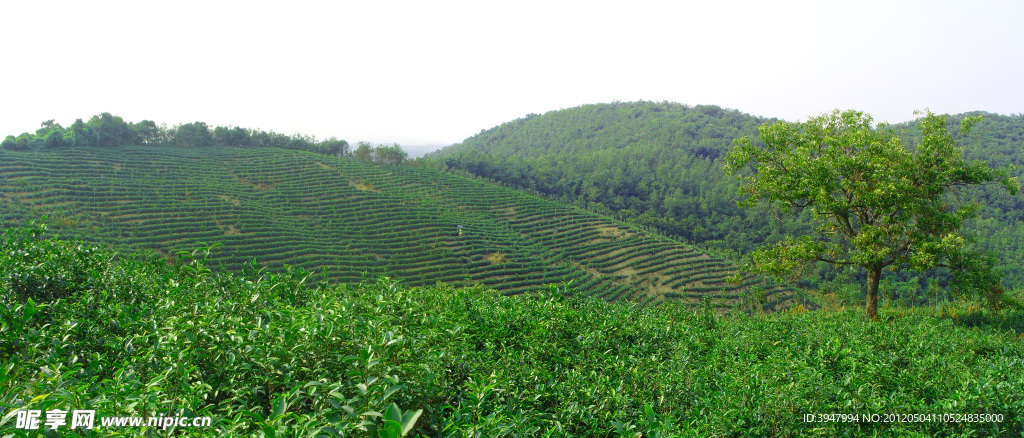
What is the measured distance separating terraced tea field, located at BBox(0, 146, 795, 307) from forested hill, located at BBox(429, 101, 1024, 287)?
1161 centimetres

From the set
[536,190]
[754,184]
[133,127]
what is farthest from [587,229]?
[133,127]

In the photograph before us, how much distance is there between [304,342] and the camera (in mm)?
2396

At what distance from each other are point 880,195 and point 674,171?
72.0 meters

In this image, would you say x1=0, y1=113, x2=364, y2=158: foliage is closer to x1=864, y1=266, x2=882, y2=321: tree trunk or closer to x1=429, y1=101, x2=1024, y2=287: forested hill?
x1=429, y1=101, x2=1024, y2=287: forested hill

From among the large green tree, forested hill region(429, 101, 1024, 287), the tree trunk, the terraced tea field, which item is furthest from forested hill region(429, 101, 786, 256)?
the tree trunk

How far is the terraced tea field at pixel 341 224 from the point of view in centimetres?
3152

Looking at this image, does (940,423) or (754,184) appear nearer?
(940,423)

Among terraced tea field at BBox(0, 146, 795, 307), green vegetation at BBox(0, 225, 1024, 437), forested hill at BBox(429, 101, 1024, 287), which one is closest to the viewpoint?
green vegetation at BBox(0, 225, 1024, 437)

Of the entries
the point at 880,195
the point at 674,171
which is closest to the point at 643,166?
the point at 674,171

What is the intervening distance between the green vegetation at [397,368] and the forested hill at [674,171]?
70.1ft

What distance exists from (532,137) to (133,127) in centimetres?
9313

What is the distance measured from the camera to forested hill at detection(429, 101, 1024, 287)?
43531mm

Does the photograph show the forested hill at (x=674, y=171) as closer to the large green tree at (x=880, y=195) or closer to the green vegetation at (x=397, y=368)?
the large green tree at (x=880, y=195)

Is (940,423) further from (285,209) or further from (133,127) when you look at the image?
(133,127)
